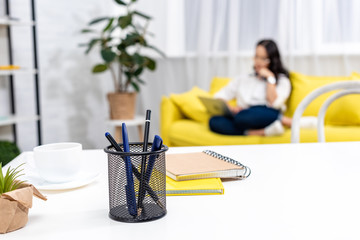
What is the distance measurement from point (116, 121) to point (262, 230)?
125 inches

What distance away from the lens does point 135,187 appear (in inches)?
25.8

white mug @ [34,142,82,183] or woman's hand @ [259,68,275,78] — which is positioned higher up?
woman's hand @ [259,68,275,78]

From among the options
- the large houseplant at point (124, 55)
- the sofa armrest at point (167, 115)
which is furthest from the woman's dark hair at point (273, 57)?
the large houseplant at point (124, 55)

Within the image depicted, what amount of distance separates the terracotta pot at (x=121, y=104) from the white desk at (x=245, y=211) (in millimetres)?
2846

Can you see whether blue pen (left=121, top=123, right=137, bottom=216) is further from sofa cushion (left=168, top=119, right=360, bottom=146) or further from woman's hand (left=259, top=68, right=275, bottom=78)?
woman's hand (left=259, top=68, right=275, bottom=78)

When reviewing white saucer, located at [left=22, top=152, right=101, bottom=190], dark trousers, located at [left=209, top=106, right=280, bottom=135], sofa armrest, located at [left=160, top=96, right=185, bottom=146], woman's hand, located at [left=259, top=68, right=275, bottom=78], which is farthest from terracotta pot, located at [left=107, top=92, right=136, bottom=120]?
white saucer, located at [left=22, top=152, right=101, bottom=190]

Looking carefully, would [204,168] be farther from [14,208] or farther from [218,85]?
[218,85]

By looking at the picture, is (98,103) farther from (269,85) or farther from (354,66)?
(354,66)

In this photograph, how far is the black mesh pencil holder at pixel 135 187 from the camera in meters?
0.65

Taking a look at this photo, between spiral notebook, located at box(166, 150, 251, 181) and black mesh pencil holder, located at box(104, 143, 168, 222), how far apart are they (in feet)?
0.45

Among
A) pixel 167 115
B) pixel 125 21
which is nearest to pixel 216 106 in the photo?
pixel 167 115

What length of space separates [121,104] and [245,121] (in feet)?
3.72

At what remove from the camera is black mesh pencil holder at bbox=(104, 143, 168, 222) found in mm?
645

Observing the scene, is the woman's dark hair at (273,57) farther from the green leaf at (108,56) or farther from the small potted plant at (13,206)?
the small potted plant at (13,206)
